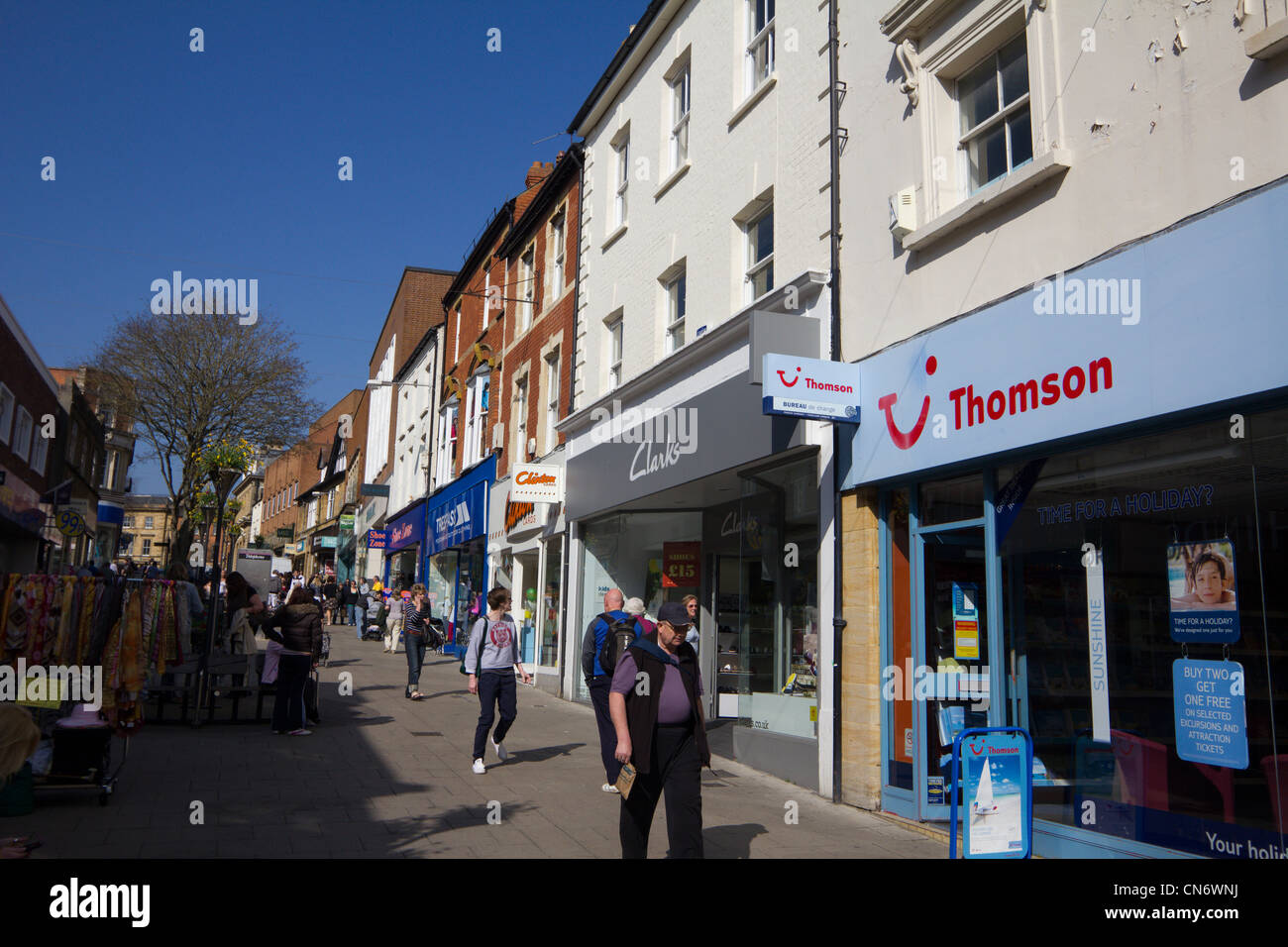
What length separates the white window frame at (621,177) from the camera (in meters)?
17.2

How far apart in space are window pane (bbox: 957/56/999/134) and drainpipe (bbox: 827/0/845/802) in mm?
1636

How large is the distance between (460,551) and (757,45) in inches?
707

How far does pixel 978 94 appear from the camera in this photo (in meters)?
8.32

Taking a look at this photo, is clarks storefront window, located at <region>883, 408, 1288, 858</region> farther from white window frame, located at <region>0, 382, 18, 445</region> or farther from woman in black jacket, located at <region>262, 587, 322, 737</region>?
white window frame, located at <region>0, 382, 18, 445</region>

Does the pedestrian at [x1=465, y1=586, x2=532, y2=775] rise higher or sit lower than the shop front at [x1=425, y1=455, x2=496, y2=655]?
lower

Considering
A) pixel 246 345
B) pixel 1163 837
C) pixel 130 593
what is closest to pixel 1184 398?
pixel 1163 837

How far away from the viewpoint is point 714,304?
41.9 ft

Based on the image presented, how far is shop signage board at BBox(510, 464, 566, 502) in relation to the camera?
18297mm

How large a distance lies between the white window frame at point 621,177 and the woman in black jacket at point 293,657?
8953 mm

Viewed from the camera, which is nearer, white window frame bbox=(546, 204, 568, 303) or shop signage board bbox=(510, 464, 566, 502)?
shop signage board bbox=(510, 464, 566, 502)

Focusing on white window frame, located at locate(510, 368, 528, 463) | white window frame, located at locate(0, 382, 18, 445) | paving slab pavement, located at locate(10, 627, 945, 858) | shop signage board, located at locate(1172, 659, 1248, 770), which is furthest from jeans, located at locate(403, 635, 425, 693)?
white window frame, located at locate(0, 382, 18, 445)

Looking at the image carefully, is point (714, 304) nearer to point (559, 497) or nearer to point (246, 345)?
point (559, 497)

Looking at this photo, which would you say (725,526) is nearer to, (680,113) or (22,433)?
(680,113)
